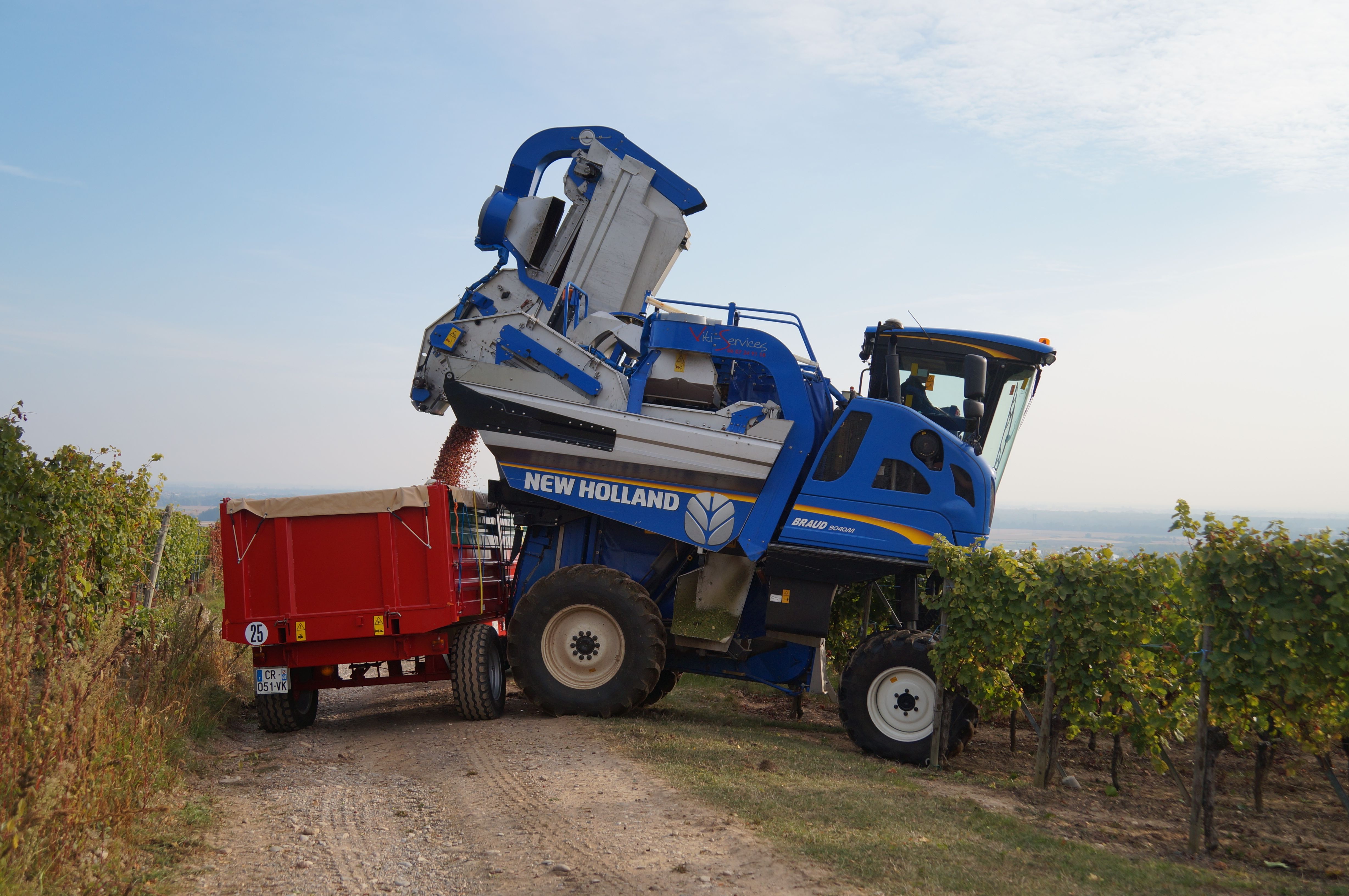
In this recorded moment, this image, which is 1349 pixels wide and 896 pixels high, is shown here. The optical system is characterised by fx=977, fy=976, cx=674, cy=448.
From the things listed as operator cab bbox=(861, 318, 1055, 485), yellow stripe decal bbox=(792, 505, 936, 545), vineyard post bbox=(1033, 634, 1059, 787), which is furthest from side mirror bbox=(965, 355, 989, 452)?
vineyard post bbox=(1033, 634, 1059, 787)

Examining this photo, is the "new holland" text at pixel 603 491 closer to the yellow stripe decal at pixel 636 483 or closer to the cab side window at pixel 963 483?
the yellow stripe decal at pixel 636 483

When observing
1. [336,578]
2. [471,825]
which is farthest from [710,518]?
[471,825]

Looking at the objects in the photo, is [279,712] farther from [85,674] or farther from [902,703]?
[902,703]

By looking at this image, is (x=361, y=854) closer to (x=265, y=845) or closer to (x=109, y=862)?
(x=265, y=845)

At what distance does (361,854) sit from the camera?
563cm

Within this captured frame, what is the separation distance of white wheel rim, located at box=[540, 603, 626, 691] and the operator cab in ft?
12.1

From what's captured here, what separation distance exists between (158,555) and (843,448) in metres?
8.58

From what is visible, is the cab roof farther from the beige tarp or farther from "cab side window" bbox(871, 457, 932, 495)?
the beige tarp

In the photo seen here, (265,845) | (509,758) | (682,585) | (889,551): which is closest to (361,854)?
(265,845)

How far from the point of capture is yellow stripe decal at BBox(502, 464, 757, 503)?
9.84 metres

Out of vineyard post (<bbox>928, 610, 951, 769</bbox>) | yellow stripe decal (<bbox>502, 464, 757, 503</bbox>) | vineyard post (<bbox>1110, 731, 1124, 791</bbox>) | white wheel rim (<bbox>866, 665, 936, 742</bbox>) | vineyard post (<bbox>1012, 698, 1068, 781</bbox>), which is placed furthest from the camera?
yellow stripe decal (<bbox>502, 464, 757, 503</bbox>)

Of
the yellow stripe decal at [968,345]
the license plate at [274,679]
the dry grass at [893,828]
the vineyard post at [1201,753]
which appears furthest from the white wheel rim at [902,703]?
the license plate at [274,679]

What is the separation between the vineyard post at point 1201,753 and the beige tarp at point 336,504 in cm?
661

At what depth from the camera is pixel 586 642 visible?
987 cm
